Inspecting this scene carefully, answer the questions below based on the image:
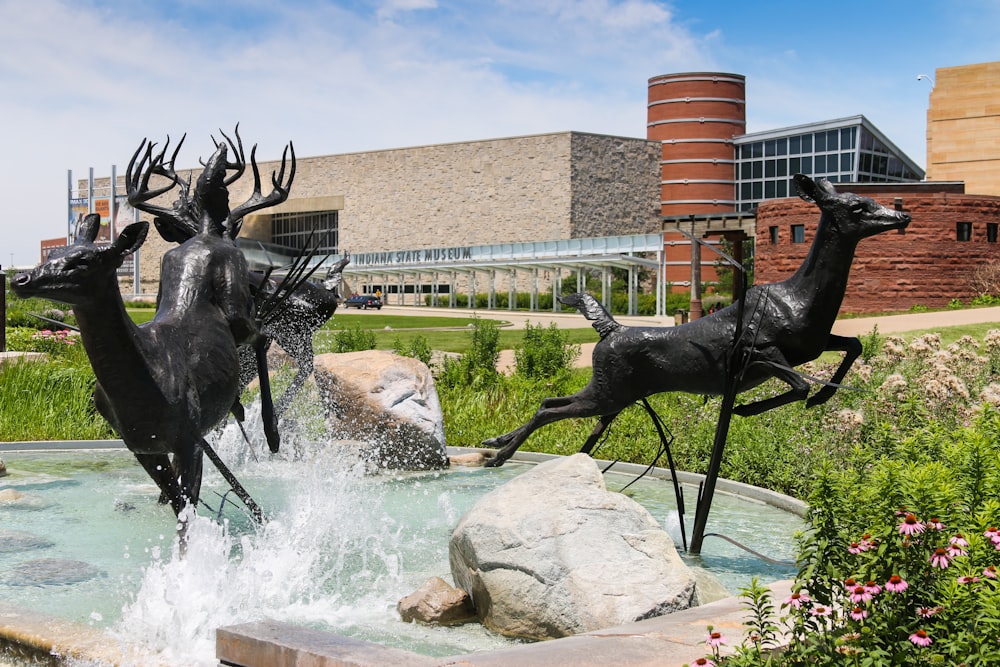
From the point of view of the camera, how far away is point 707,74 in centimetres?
5875

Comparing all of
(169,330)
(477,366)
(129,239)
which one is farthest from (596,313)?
(477,366)

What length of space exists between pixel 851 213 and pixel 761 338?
0.92m

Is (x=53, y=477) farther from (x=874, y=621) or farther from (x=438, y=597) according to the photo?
(x=874, y=621)

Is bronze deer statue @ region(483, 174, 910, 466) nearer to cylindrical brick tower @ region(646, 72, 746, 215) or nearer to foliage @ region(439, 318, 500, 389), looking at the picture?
foliage @ region(439, 318, 500, 389)

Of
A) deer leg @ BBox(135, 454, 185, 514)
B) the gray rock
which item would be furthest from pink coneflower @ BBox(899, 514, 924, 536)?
deer leg @ BBox(135, 454, 185, 514)

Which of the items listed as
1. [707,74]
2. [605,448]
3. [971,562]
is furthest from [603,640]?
[707,74]

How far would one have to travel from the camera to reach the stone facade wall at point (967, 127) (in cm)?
4800

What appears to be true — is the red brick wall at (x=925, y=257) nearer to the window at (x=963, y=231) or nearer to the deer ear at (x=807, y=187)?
the window at (x=963, y=231)

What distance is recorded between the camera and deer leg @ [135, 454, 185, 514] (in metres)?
5.85

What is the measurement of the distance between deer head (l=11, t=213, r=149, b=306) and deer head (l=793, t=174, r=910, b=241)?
3.78 meters

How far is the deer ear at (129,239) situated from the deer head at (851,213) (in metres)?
3.69

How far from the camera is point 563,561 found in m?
5.17

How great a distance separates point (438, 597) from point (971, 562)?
109 inches

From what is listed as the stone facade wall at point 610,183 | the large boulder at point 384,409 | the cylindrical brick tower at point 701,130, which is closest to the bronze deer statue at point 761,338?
the large boulder at point 384,409
